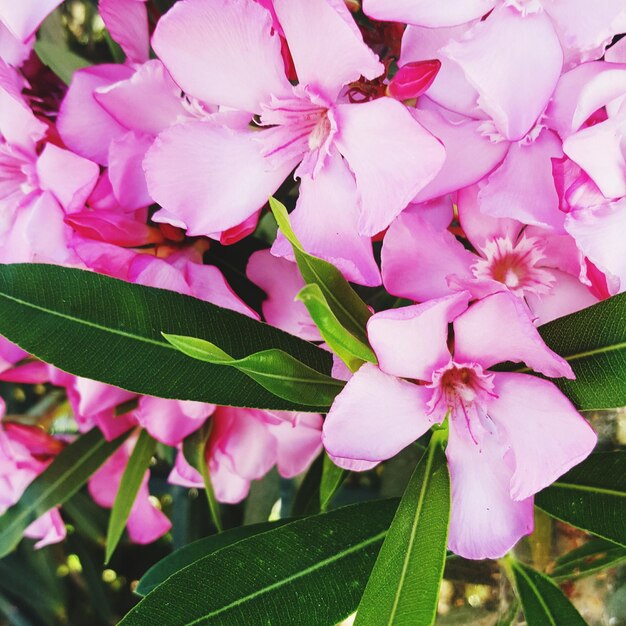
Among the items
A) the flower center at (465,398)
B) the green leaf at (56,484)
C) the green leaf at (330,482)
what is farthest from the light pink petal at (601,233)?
the green leaf at (56,484)

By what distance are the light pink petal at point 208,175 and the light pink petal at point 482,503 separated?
217 millimetres

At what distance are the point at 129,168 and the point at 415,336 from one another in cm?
27

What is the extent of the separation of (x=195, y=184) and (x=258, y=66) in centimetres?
9

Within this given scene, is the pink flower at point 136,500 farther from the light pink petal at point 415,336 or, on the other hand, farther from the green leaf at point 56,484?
the light pink petal at point 415,336

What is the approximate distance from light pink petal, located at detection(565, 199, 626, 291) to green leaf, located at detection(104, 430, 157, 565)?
54 cm

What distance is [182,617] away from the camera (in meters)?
0.55

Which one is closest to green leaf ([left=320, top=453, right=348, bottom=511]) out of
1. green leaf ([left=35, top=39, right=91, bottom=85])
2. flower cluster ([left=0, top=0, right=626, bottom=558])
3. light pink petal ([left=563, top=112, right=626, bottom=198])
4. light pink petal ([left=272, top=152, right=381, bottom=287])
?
flower cluster ([left=0, top=0, right=626, bottom=558])

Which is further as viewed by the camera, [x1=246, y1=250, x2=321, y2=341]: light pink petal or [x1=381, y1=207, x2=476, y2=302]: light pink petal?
[x1=246, y1=250, x2=321, y2=341]: light pink petal

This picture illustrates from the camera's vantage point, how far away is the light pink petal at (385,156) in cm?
44

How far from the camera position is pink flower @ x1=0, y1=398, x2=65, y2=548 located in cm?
89

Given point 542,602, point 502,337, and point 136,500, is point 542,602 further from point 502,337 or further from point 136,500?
point 136,500

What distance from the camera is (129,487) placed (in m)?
0.81

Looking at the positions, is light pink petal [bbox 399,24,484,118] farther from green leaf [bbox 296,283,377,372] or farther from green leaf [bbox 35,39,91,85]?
green leaf [bbox 35,39,91,85]

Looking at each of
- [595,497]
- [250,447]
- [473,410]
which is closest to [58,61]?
[250,447]
